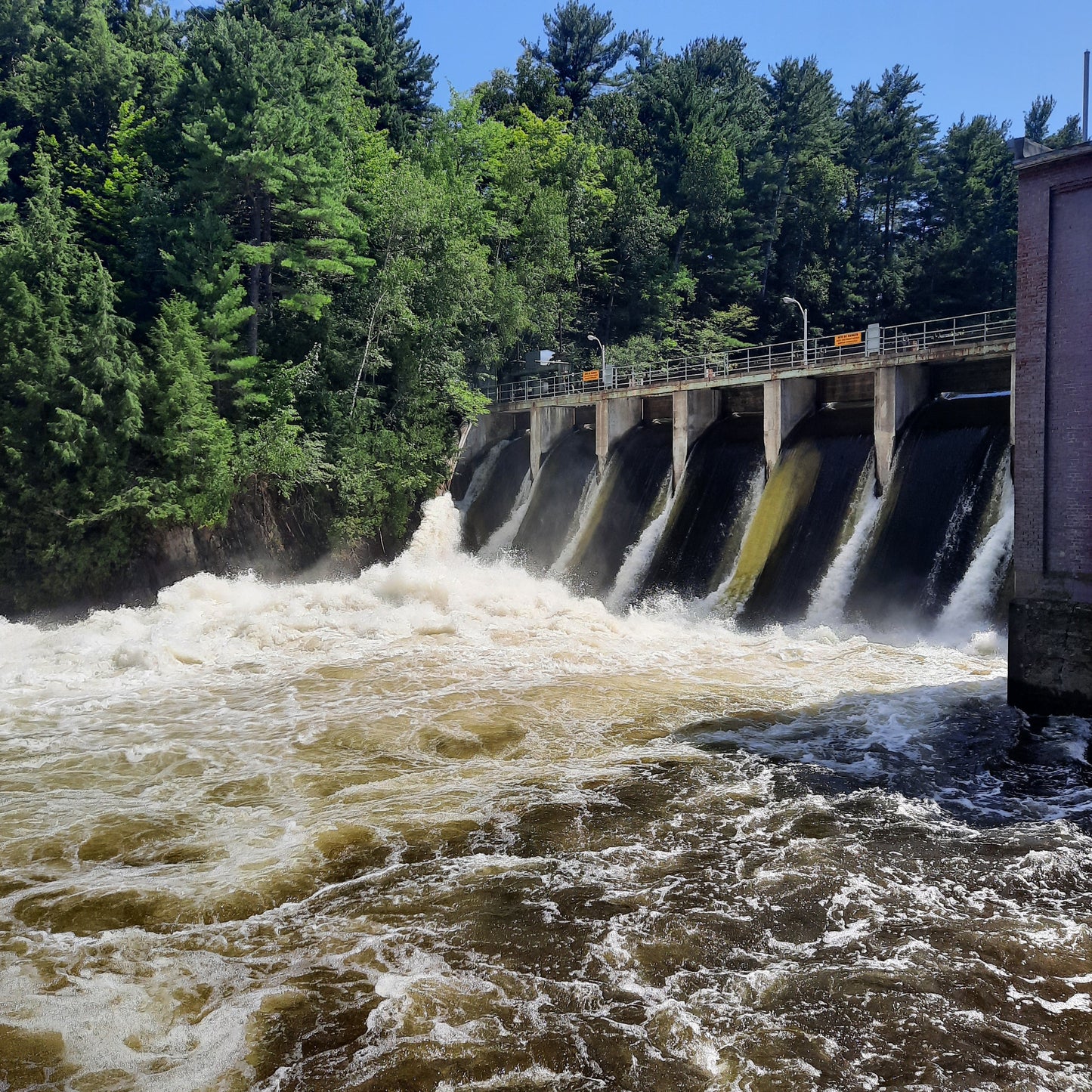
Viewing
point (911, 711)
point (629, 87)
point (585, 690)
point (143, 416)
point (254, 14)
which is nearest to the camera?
point (911, 711)

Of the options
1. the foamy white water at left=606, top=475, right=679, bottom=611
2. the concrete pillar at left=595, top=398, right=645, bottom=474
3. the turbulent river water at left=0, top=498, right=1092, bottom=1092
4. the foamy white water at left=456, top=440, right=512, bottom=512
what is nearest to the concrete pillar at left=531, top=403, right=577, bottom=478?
the foamy white water at left=456, top=440, right=512, bottom=512

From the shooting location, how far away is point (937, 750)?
44.9ft

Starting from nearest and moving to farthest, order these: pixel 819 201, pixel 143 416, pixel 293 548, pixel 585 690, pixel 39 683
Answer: pixel 585 690, pixel 39 683, pixel 143 416, pixel 293 548, pixel 819 201

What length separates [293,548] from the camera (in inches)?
1251

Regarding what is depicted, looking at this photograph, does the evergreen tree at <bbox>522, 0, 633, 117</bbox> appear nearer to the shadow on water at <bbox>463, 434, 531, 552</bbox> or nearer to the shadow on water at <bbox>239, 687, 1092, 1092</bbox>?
the shadow on water at <bbox>463, 434, 531, 552</bbox>

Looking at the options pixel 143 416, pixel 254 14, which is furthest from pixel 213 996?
pixel 254 14

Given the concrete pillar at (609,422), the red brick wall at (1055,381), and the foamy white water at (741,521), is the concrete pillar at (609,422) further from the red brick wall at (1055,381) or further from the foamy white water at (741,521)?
the red brick wall at (1055,381)

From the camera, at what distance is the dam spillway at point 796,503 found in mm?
21281

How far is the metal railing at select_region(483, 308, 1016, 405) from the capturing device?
2533cm

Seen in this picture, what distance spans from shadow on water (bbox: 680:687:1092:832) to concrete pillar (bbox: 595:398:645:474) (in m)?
16.7

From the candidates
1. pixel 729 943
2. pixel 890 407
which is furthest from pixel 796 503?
pixel 729 943

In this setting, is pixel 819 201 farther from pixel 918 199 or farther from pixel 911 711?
pixel 911 711

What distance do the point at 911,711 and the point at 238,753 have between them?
1035 cm

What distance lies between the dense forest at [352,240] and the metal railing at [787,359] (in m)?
1.58
